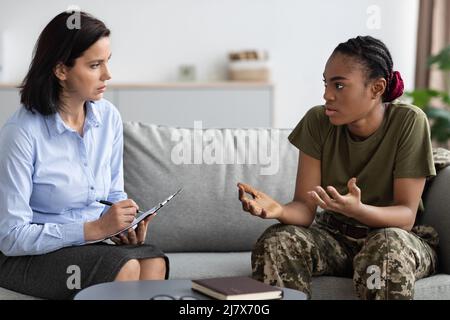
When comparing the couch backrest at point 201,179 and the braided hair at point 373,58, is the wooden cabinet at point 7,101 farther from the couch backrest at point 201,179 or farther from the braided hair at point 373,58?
the braided hair at point 373,58

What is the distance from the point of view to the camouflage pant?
2186 millimetres

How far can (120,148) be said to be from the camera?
2574mm

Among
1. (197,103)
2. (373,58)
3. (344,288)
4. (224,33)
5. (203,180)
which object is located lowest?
(344,288)

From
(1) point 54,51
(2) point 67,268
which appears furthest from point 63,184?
(1) point 54,51

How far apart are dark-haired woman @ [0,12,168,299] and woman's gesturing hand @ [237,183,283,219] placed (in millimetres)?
282

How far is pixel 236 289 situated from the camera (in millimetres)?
1799

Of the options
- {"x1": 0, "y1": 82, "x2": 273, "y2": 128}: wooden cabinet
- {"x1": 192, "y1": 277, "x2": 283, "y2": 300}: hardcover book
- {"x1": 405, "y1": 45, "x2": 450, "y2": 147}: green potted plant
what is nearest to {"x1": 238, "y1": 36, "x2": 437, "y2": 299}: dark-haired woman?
{"x1": 192, "y1": 277, "x2": 283, "y2": 300}: hardcover book

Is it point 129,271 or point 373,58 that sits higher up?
point 373,58

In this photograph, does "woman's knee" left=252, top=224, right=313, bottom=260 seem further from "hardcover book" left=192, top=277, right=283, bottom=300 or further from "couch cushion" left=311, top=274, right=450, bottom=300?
"hardcover book" left=192, top=277, right=283, bottom=300

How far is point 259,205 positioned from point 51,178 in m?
0.60

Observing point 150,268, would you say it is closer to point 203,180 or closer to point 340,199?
point 340,199

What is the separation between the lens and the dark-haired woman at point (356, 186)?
2.28 m
